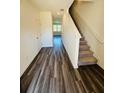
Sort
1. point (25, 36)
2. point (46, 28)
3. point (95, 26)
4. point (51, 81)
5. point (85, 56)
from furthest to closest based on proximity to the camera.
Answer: point (46, 28), point (85, 56), point (95, 26), point (25, 36), point (51, 81)

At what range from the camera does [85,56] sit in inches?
200

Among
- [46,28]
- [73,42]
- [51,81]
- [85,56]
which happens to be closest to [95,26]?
[73,42]

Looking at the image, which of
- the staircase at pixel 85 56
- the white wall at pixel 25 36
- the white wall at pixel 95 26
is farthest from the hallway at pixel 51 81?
the white wall at pixel 95 26

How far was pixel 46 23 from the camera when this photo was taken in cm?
864

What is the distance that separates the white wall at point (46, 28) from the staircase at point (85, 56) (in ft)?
12.0

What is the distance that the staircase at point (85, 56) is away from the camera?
15.6ft

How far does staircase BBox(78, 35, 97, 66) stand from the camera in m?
4.75

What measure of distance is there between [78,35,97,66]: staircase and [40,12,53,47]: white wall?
3663 millimetres

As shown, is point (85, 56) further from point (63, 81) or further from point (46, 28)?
point (46, 28)

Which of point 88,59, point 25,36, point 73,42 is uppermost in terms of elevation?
point 25,36

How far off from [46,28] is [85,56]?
4.52 metres
